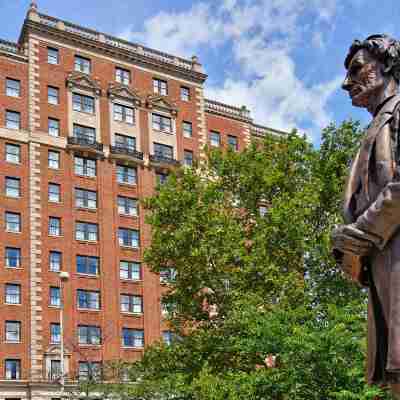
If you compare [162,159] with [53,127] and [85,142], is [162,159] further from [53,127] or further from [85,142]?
[53,127]

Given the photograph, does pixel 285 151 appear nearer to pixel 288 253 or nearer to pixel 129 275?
pixel 288 253

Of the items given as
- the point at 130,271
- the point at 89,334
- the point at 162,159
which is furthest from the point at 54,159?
the point at 89,334

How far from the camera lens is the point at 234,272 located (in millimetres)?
33844

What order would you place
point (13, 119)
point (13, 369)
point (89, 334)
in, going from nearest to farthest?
1. point (13, 369)
2. point (89, 334)
3. point (13, 119)

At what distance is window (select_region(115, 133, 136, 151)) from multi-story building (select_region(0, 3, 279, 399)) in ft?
0.35

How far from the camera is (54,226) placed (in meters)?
62.6

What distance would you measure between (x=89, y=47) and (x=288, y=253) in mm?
41569

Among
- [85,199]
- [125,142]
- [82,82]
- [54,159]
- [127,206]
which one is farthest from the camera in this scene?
[125,142]

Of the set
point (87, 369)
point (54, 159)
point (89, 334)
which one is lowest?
point (87, 369)

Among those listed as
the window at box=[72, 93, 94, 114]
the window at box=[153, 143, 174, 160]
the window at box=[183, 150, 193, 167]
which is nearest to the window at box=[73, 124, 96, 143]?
the window at box=[72, 93, 94, 114]

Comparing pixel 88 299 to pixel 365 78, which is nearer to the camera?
pixel 365 78

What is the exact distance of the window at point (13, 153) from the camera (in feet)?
206

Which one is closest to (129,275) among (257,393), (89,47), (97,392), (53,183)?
(53,183)

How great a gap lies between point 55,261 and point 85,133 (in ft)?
41.2
